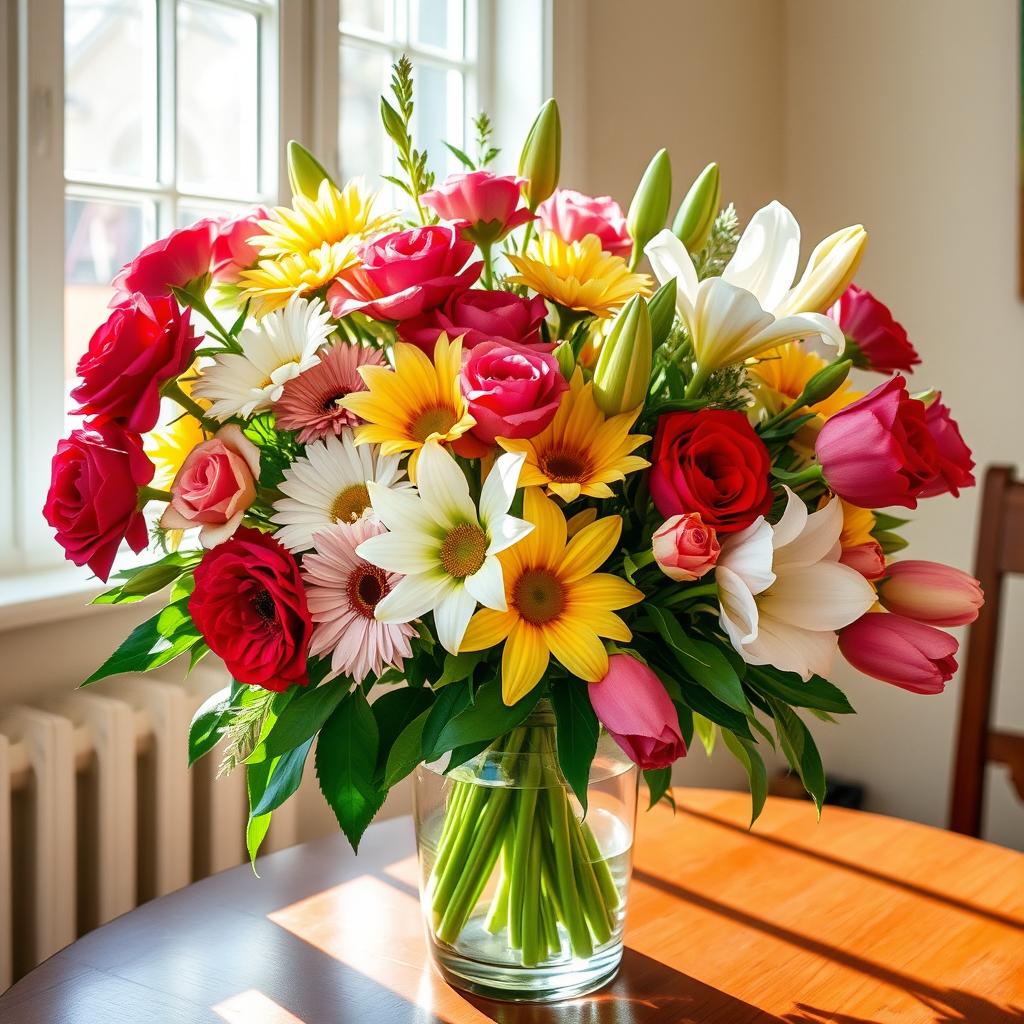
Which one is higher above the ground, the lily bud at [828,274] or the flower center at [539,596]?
the lily bud at [828,274]

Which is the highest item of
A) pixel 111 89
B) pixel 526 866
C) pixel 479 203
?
pixel 111 89

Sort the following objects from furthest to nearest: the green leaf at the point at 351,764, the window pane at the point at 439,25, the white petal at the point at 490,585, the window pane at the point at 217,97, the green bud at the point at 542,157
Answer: the window pane at the point at 439,25
the window pane at the point at 217,97
the green bud at the point at 542,157
the green leaf at the point at 351,764
the white petal at the point at 490,585

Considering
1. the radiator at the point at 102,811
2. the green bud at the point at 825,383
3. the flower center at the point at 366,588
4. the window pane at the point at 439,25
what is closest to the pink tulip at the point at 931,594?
the green bud at the point at 825,383

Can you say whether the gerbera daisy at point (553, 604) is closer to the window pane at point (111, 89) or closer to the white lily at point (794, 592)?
the white lily at point (794, 592)

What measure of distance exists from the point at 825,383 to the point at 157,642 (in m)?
0.46

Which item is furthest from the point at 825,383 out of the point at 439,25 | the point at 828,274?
the point at 439,25

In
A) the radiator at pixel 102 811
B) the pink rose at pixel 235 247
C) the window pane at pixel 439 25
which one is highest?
the window pane at pixel 439 25

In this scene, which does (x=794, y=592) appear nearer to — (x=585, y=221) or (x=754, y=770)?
(x=754, y=770)

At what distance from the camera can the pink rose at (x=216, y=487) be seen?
27.8 inches

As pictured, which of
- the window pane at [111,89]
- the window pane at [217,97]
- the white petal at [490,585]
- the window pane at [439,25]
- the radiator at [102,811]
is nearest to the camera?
the white petal at [490,585]

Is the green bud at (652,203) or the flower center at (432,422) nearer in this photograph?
the flower center at (432,422)

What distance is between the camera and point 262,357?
0.74 meters

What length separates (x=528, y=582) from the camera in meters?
0.70

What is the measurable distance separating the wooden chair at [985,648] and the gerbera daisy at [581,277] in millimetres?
1095
